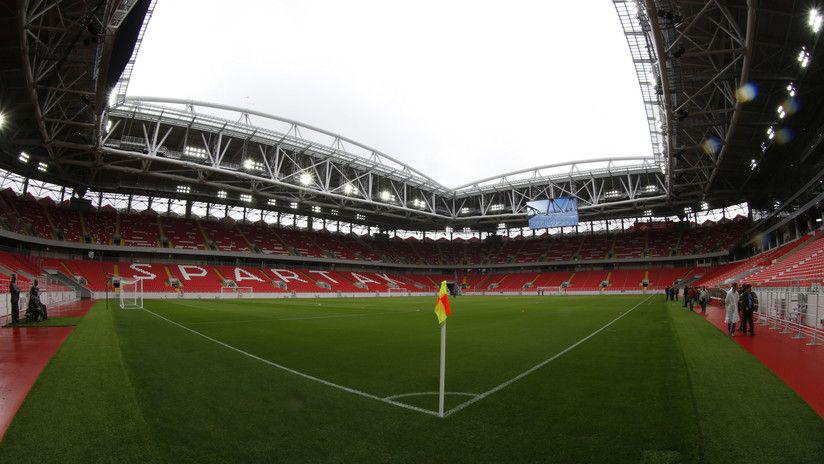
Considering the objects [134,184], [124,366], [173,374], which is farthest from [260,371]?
[134,184]

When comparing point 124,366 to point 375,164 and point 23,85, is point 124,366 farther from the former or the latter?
point 375,164

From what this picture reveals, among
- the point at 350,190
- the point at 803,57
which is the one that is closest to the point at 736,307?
the point at 803,57

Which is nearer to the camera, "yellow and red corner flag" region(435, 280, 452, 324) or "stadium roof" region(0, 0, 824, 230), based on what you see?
"yellow and red corner flag" region(435, 280, 452, 324)

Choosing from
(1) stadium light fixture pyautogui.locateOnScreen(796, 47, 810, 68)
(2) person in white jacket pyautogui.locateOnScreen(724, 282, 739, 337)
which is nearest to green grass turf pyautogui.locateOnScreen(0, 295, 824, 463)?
(2) person in white jacket pyautogui.locateOnScreen(724, 282, 739, 337)

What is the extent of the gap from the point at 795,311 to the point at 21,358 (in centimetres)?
2218

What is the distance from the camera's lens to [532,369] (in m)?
9.17

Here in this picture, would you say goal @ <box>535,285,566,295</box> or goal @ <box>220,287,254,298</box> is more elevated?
goal @ <box>220,287,254,298</box>

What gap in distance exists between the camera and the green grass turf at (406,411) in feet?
15.0

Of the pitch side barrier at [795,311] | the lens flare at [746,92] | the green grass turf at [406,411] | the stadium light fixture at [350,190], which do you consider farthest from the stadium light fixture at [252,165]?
the pitch side barrier at [795,311]

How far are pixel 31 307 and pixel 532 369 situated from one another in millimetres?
20349

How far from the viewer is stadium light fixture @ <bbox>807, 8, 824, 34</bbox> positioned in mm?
20566

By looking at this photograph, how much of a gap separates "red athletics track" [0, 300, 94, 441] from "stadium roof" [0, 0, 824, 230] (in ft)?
41.3

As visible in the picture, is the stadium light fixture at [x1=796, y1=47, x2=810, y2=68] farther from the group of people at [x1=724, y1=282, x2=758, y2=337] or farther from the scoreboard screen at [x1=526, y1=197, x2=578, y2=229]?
the scoreboard screen at [x1=526, y1=197, x2=578, y2=229]

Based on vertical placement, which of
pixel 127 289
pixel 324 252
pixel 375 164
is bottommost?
pixel 127 289
